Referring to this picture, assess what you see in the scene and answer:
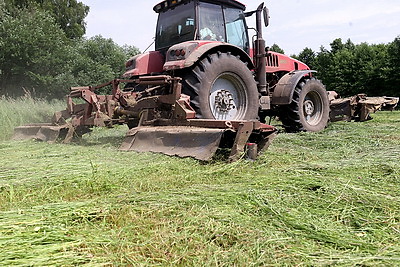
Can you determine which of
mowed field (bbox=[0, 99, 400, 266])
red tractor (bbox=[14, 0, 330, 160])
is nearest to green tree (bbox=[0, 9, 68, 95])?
red tractor (bbox=[14, 0, 330, 160])

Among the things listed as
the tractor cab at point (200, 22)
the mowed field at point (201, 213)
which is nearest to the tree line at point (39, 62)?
the tractor cab at point (200, 22)

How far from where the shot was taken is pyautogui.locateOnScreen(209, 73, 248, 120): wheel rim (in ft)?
16.9

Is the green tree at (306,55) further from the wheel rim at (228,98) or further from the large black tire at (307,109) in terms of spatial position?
the wheel rim at (228,98)

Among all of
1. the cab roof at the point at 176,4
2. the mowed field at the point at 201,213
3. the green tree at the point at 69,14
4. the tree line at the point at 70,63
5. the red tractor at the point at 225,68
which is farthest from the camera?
the green tree at the point at 69,14

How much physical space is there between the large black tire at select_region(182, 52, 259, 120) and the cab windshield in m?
0.99

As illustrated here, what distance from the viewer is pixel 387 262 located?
1.47 m

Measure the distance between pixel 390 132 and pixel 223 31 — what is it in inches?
132

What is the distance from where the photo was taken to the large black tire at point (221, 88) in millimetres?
4777

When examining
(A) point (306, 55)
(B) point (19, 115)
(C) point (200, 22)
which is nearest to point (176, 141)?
(C) point (200, 22)

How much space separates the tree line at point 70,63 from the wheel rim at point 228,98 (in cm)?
1469

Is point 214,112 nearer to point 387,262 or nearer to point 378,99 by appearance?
point 387,262

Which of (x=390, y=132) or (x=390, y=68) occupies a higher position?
(x=390, y=68)

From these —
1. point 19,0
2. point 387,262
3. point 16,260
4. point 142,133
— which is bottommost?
point 387,262

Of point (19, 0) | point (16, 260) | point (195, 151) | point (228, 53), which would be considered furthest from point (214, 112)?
point (19, 0)
